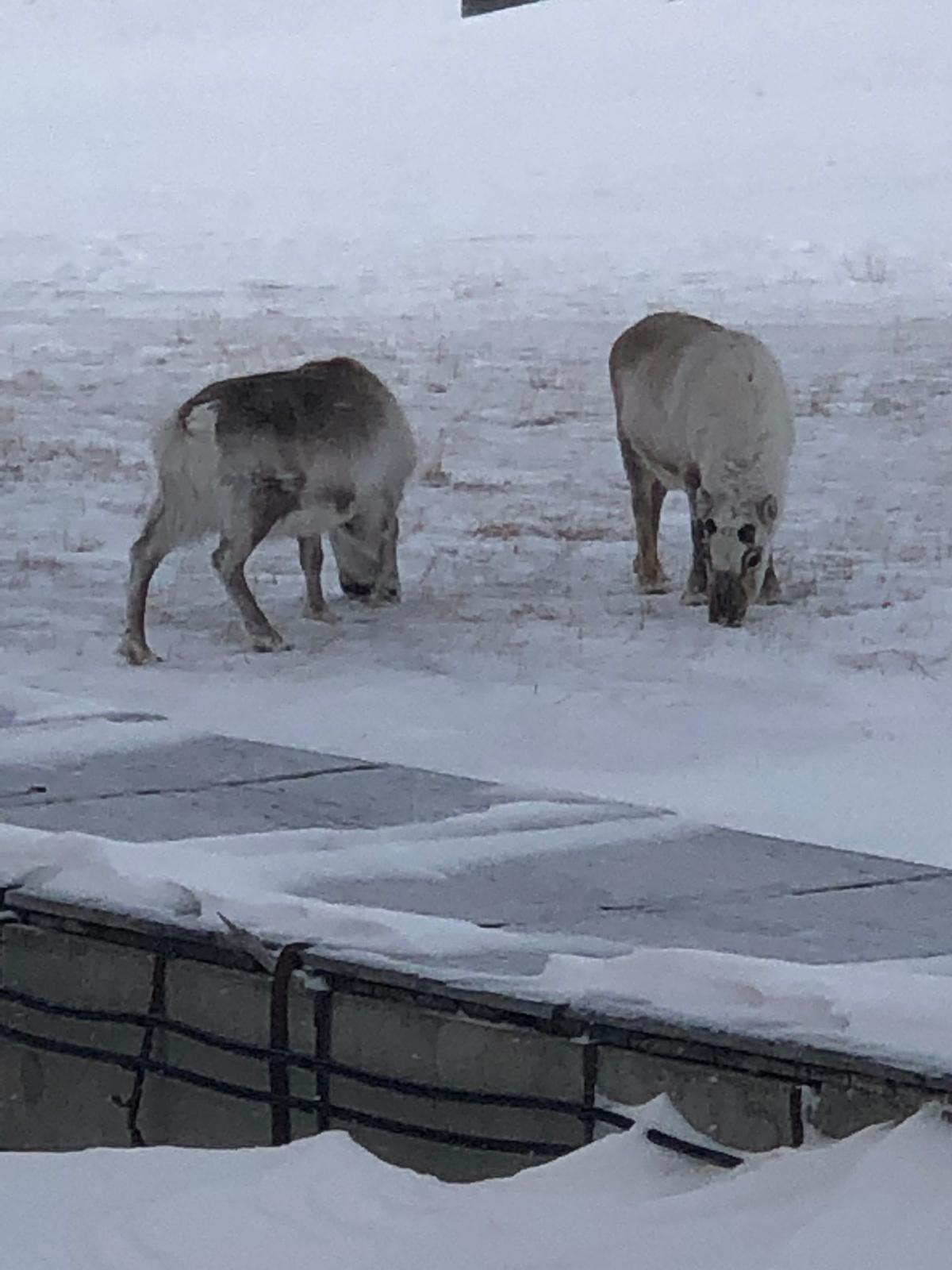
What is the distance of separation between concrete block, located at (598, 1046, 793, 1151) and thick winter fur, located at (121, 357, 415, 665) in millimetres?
5430

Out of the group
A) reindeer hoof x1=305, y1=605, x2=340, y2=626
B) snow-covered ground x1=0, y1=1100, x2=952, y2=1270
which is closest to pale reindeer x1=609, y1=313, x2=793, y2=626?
reindeer hoof x1=305, y1=605, x2=340, y2=626

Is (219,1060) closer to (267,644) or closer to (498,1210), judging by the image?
(498,1210)

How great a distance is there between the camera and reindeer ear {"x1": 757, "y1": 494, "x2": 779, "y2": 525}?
909 cm

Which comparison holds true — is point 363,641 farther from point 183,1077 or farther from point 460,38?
point 460,38

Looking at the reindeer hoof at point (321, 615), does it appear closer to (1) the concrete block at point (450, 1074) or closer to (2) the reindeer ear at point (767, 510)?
(2) the reindeer ear at point (767, 510)

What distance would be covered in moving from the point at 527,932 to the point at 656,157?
26.7 meters

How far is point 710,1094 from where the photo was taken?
295 cm

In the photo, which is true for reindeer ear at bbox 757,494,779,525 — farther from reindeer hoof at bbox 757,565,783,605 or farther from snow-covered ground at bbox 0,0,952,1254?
snow-covered ground at bbox 0,0,952,1254

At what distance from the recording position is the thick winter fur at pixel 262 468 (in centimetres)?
846

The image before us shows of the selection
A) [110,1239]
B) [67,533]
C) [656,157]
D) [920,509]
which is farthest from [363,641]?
[656,157]

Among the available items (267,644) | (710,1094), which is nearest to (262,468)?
(267,644)

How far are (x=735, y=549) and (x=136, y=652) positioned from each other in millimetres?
2213

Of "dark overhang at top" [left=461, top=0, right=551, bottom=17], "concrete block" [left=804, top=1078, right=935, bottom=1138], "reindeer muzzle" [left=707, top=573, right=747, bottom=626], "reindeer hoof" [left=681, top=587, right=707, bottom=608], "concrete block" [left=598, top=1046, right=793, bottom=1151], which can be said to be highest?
"dark overhang at top" [left=461, top=0, right=551, bottom=17]

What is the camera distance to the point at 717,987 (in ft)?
9.73
